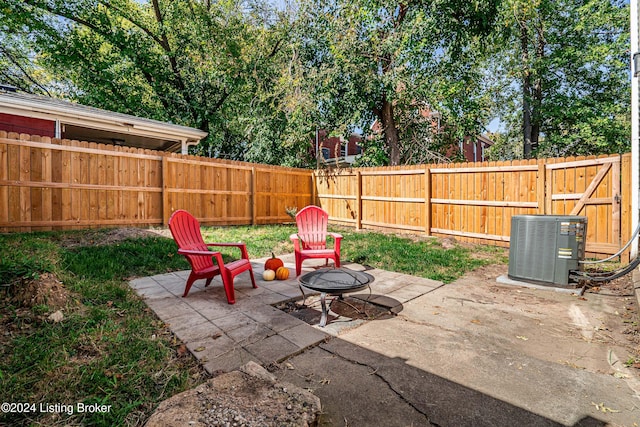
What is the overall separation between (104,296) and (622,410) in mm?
4147

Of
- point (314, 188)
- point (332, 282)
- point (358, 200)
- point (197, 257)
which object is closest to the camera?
point (332, 282)

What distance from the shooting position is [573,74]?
45.4ft

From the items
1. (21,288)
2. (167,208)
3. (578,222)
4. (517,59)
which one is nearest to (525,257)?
(578,222)

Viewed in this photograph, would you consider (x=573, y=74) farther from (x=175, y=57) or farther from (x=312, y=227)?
(x=175, y=57)

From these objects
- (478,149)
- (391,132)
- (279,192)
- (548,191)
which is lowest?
(548,191)

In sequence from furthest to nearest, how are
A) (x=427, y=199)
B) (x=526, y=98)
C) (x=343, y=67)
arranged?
(x=526, y=98)
(x=343, y=67)
(x=427, y=199)

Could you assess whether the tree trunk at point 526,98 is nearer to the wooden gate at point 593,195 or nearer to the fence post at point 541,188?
the fence post at point 541,188

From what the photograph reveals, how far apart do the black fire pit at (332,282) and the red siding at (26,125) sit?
357 inches

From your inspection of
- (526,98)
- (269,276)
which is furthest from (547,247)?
(526,98)

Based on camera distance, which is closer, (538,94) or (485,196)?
(485,196)

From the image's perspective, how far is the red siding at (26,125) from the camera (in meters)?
7.37

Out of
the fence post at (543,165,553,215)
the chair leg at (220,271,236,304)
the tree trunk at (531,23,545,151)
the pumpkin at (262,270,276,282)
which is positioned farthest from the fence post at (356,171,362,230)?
the tree trunk at (531,23,545,151)

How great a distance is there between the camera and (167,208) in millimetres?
7355

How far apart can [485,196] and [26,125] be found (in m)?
11.4
